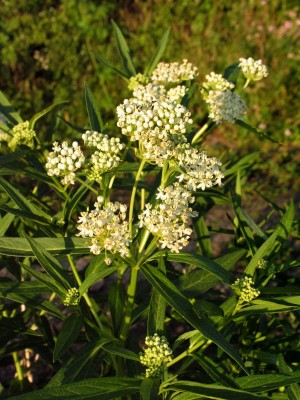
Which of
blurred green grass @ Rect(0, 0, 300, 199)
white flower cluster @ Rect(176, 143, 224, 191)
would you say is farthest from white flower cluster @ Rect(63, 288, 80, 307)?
blurred green grass @ Rect(0, 0, 300, 199)

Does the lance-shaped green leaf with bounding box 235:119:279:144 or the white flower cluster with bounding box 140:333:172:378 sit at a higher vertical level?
the lance-shaped green leaf with bounding box 235:119:279:144

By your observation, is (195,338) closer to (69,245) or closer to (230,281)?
(230,281)

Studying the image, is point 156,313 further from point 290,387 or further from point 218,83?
point 218,83

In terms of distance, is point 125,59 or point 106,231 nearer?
point 106,231

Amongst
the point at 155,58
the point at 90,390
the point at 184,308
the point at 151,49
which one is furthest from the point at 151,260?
the point at 151,49

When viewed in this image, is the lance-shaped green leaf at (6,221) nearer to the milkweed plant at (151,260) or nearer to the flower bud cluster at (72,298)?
the milkweed plant at (151,260)

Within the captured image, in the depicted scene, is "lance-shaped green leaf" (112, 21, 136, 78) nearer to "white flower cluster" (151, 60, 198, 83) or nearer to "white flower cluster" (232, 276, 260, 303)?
"white flower cluster" (151, 60, 198, 83)
